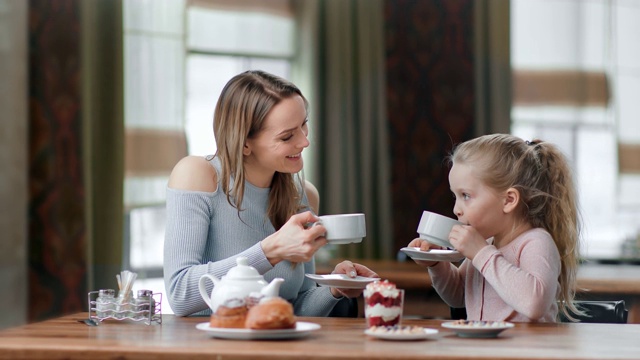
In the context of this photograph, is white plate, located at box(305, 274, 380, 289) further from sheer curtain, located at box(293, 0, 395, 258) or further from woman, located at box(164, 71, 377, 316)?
sheer curtain, located at box(293, 0, 395, 258)

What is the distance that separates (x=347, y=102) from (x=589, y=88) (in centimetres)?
159

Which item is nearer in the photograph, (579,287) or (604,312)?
(604,312)

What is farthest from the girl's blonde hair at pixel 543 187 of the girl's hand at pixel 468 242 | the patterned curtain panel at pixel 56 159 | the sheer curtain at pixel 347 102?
the sheer curtain at pixel 347 102

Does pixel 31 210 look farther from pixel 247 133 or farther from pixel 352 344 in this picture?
pixel 352 344

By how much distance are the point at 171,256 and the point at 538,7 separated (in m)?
3.98

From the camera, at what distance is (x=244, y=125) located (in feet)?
7.37

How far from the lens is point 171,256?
2084 mm

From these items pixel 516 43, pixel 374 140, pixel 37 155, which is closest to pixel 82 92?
pixel 37 155

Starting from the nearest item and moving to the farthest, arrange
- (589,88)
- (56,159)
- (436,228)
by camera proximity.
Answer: (436,228)
(56,159)
(589,88)

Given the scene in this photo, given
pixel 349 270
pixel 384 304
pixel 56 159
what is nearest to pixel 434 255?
pixel 349 270

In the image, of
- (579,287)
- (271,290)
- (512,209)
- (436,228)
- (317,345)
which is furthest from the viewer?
(579,287)

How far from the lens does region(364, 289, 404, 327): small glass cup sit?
5.58 ft

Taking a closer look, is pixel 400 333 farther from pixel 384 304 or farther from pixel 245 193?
pixel 245 193

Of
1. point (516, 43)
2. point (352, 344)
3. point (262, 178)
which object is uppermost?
point (516, 43)
